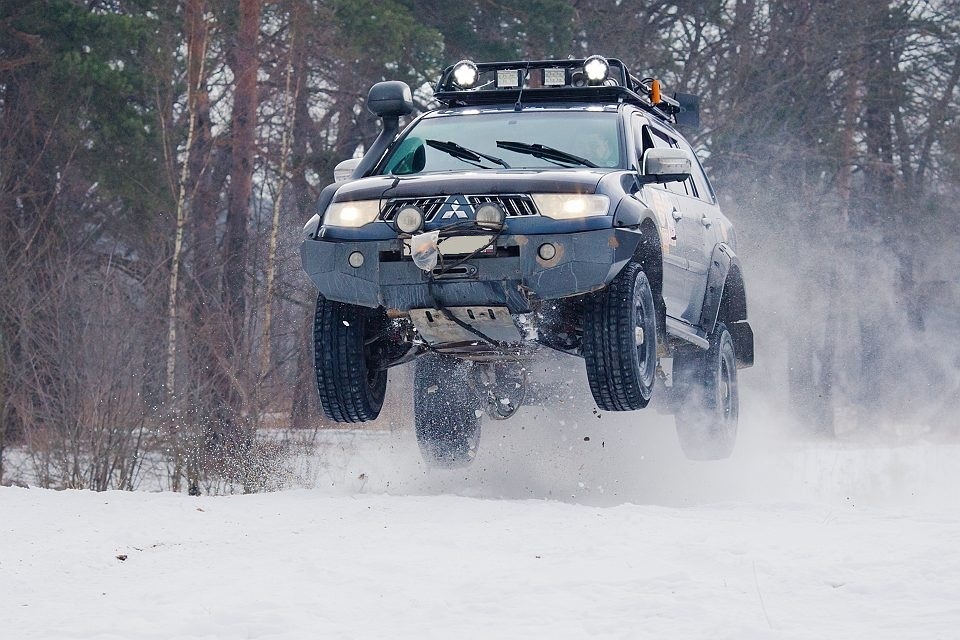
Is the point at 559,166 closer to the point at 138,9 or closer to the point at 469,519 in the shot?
the point at 469,519

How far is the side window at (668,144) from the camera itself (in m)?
8.98

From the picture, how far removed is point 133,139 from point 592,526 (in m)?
14.5

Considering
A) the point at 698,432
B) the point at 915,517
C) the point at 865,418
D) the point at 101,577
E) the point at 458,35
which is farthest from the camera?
the point at 865,418

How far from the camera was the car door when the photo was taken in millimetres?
8711

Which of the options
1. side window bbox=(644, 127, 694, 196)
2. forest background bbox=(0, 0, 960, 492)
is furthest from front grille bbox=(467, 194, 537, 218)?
forest background bbox=(0, 0, 960, 492)

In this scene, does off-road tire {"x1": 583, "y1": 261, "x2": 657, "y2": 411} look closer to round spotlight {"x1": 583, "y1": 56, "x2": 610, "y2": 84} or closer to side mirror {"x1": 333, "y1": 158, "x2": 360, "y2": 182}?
round spotlight {"x1": 583, "y1": 56, "x2": 610, "y2": 84}

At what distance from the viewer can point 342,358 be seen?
7965mm

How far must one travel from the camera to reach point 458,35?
23031mm

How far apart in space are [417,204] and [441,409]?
239 cm

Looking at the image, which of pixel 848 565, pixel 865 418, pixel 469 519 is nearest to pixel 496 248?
pixel 469 519

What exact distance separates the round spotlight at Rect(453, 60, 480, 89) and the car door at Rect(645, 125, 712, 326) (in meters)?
1.26

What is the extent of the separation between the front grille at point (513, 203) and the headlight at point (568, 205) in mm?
41

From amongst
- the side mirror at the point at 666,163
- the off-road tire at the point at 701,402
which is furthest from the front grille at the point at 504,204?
the off-road tire at the point at 701,402

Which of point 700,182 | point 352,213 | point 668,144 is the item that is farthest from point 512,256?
point 700,182
